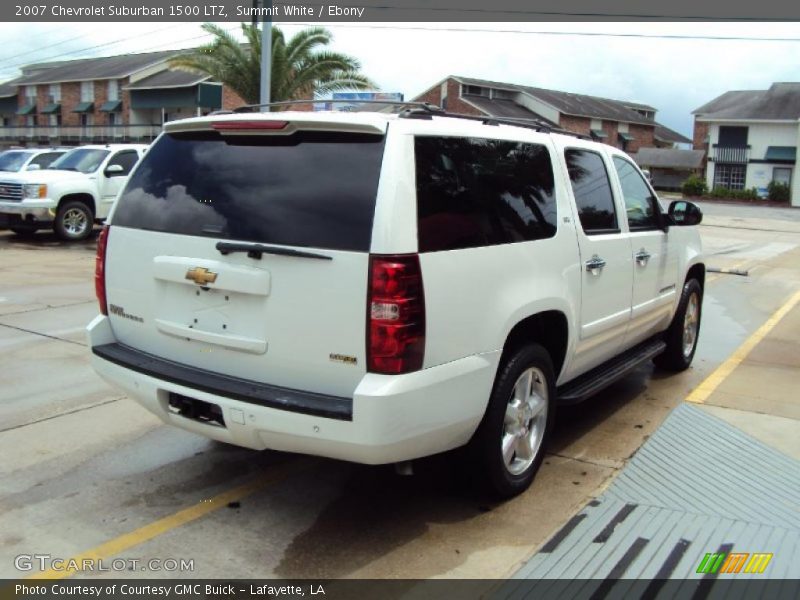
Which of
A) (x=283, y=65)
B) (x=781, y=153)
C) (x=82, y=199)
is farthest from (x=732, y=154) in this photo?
(x=82, y=199)

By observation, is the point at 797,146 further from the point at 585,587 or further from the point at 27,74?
the point at 27,74

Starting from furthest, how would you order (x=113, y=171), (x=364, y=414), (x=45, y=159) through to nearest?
(x=45, y=159)
(x=113, y=171)
(x=364, y=414)

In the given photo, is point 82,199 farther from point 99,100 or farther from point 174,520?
point 99,100

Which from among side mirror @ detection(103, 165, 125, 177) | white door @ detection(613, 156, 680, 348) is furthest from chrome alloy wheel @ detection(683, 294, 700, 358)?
side mirror @ detection(103, 165, 125, 177)

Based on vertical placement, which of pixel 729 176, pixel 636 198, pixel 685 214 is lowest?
pixel 685 214

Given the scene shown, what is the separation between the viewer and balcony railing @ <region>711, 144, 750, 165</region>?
2290 inches

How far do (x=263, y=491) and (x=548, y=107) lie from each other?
60.0 metres

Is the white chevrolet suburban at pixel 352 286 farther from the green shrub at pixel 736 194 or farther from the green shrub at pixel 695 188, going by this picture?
the green shrub at pixel 695 188

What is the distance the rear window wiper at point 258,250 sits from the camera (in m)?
3.32

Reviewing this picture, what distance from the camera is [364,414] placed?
3.20 metres

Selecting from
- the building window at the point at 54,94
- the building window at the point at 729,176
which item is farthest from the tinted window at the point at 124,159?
the building window at the point at 729,176

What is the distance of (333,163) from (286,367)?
937mm

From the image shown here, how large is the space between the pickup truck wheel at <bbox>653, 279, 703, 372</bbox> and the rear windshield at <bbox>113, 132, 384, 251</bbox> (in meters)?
4.06

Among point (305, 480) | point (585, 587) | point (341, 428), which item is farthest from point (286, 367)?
point (585, 587)
